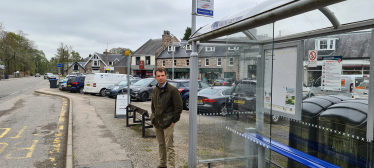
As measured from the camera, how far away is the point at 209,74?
439 cm

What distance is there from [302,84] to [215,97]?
142cm

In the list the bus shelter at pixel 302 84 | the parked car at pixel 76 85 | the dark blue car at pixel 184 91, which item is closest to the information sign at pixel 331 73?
the bus shelter at pixel 302 84

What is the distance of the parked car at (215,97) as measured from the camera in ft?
13.4

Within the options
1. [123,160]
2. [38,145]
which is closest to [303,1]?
[123,160]

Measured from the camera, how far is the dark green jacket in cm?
432

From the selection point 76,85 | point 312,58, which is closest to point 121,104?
point 312,58

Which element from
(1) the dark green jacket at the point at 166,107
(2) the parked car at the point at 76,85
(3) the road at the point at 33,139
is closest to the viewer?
(1) the dark green jacket at the point at 166,107

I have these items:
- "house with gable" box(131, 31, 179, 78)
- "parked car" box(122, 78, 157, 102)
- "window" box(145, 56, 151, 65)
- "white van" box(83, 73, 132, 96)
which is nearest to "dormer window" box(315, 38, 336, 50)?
"parked car" box(122, 78, 157, 102)

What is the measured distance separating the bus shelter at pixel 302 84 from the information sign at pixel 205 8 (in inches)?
16.8

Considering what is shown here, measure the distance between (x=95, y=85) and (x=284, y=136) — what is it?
58.2 ft

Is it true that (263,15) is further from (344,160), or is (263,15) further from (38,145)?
(38,145)

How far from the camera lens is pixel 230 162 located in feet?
13.0

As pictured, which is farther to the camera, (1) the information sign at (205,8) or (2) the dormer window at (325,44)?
(1) the information sign at (205,8)

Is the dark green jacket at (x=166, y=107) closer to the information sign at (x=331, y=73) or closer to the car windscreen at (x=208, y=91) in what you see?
the car windscreen at (x=208, y=91)
